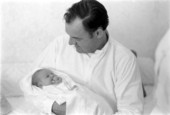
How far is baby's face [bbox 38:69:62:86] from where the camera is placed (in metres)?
1.50

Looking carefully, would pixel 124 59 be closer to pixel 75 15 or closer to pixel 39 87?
pixel 75 15

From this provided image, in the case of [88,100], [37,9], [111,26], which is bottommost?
[88,100]

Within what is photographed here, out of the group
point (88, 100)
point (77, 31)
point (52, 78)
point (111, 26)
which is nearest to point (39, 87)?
point (52, 78)

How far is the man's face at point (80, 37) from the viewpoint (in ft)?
4.43

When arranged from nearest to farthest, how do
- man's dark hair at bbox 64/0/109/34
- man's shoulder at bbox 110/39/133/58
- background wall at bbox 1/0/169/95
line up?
man's dark hair at bbox 64/0/109/34, man's shoulder at bbox 110/39/133/58, background wall at bbox 1/0/169/95

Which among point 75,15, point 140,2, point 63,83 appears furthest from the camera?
point 140,2

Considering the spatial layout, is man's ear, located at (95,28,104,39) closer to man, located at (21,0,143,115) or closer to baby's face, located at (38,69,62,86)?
man, located at (21,0,143,115)

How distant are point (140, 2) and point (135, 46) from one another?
324 mm

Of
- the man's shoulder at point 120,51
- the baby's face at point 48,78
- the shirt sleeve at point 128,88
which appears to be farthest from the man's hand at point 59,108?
the man's shoulder at point 120,51

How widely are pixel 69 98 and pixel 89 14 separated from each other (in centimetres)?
42

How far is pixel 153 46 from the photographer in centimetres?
214

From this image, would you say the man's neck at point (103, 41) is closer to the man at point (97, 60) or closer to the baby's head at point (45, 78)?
the man at point (97, 60)

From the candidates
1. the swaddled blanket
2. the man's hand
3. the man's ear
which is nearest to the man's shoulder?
the man's ear

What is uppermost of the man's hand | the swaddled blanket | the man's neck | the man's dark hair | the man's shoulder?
the man's dark hair
